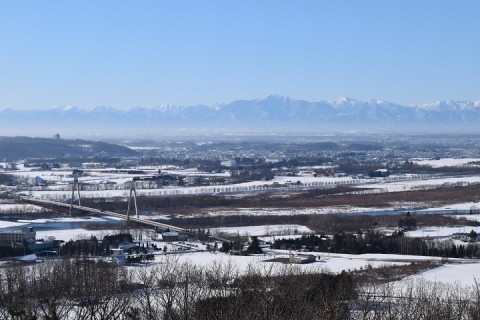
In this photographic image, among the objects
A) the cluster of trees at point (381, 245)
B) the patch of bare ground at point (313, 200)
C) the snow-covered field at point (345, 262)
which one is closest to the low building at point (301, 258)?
the snow-covered field at point (345, 262)

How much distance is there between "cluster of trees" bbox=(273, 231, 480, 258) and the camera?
16.0 metres

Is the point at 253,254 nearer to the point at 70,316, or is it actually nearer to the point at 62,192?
the point at 70,316

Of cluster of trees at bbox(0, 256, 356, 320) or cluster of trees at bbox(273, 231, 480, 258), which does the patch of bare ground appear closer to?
cluster of trees at bbox(273, 231, 480, 258)

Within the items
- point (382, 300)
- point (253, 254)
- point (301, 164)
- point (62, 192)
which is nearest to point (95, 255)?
point (253, 254)

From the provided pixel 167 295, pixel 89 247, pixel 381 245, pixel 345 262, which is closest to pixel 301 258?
pixel 345 262

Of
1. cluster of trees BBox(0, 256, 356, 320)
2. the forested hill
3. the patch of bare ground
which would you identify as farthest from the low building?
the forested hill

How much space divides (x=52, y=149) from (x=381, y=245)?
167ft

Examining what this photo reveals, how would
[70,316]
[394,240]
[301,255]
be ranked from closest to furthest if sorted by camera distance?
[70,316], [301,255], [394,240]

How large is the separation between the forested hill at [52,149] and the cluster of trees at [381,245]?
44.8 meters

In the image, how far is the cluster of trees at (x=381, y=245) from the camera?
16.0m

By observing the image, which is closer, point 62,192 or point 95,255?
point 95,255

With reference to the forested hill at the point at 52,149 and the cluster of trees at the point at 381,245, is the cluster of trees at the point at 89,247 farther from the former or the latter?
the forested hill at the point at 52,149

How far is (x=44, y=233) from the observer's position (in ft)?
68.1

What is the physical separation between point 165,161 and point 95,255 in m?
37.7
